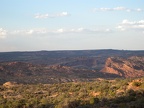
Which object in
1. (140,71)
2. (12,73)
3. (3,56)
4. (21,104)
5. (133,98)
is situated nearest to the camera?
(133,98)

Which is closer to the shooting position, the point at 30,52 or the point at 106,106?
the point at 106,106

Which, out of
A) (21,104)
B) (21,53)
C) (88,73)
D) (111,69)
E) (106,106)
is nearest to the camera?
(106,106)

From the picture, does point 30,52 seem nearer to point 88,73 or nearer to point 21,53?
point 21,53

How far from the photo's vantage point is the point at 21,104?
78.2 feet

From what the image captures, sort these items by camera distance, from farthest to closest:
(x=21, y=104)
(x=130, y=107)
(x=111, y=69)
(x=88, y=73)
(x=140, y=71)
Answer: (x=111, y=69)
(x=140, y=71)
(x=88, y=73)
(x=21, y=104)
(x=130, y=107)

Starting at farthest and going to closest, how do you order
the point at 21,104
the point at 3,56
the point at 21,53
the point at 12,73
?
1. the point at 21,53
2. the point at 3,56
3. the point at 12,73
4. the point at 21,104

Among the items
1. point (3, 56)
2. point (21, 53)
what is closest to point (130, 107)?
point (3, 56)

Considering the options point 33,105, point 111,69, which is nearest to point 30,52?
point 111,69

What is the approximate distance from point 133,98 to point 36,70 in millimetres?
58829

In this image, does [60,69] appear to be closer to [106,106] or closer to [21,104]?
[21,104]

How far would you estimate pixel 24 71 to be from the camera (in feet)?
251

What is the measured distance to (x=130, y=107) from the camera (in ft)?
54.0

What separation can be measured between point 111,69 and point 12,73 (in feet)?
98.5

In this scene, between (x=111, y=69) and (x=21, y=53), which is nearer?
(x=111, y=69)
